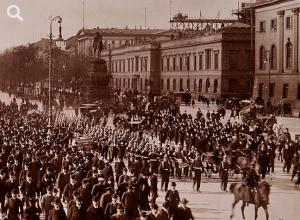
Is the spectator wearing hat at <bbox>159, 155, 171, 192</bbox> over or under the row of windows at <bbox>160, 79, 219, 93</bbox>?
under

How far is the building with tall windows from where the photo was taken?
→ 40781 millimetres

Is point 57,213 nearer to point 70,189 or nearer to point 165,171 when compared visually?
point 70,189

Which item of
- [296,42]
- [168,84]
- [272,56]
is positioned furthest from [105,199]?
[168,84]

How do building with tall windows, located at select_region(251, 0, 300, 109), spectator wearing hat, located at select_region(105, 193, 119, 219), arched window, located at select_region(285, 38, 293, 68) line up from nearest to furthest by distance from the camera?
1. spectator wearing hat, located at select_region(105, 193, 119, 219)
2. building with tall windows, located at select_region(251, 0, 300, 109)
3. arched window, located at select_region(285, 38, 293, 68)

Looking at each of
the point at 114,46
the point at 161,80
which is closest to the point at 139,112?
the point at 114,46

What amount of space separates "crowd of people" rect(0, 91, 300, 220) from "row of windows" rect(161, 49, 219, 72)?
23795 mm

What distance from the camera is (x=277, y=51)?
43.5 meters

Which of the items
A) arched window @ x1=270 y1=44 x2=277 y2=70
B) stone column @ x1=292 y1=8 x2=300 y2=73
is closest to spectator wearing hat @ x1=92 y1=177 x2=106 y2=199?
stone column @ x1=292 y1=8 x2=300 y2=73

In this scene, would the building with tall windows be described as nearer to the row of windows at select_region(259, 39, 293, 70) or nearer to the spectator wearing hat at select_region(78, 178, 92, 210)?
the row of windows at select_region(259, 39, 293, 70)

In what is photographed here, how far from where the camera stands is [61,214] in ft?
31.8

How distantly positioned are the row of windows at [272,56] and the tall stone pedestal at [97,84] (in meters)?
12.3

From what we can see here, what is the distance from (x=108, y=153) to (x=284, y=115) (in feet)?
56.3

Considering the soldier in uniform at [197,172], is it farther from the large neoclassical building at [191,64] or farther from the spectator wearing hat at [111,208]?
the large neoclassical building at [191,64]

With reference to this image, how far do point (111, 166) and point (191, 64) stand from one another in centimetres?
4220
